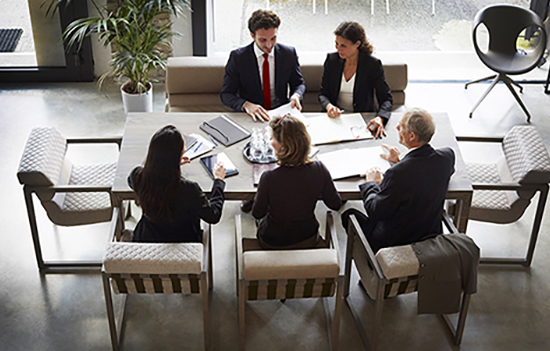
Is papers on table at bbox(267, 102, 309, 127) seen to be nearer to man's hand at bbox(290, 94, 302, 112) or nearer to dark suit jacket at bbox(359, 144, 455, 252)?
man's hand at bbox(290, 94, 302, 112)

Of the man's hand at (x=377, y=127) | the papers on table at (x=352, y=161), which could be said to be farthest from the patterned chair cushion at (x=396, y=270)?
the man's hand at (x=377, y=127)

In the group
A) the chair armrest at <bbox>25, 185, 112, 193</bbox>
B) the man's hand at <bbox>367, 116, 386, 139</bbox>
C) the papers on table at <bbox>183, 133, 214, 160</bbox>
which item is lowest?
the chair armrest at <bbox>25, 185, 112, 193</bbox>

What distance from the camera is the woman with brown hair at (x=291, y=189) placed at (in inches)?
119

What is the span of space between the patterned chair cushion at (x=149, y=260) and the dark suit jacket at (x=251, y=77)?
4.91ft

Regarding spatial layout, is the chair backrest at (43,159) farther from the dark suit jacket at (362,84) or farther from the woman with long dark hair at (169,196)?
the dark suit jacket at (362,84)

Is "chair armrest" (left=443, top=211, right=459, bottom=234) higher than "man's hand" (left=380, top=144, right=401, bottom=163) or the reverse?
the reverse

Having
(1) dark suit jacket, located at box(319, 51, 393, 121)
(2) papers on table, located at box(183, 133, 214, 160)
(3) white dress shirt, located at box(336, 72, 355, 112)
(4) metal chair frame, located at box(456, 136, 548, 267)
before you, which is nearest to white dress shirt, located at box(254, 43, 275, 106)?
(1) dark suit jacket, located at box(319, 51, 393, 121)

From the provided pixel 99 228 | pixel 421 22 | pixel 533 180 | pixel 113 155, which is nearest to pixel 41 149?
pixel 99 228

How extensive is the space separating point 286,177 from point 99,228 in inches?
71.0

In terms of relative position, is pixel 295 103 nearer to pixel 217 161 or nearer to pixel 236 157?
pixel 236 157

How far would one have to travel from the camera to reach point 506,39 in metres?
5.75

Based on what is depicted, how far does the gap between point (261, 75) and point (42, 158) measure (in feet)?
5.34

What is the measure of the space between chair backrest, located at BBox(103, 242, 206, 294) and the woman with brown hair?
424 mm

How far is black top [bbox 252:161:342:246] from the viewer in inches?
121
